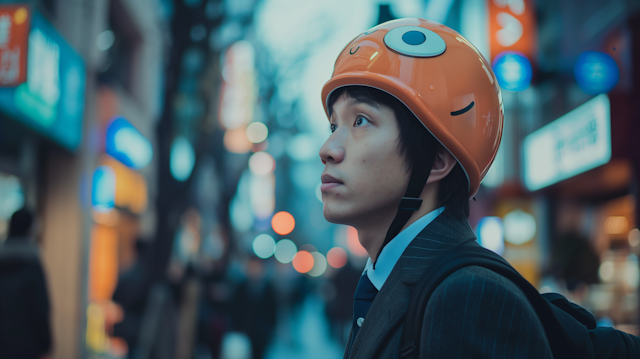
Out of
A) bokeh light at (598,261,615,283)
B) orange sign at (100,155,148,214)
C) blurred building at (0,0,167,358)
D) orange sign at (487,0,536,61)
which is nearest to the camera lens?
blurred building at (0,0,167,358)

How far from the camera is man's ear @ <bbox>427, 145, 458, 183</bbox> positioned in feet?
5.61

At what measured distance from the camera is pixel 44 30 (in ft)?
25.9

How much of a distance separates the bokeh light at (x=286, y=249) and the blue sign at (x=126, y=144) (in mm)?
44182

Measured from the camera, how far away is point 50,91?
323 inches

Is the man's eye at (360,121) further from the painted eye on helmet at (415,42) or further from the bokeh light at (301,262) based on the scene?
the bokeh light at (301,262)

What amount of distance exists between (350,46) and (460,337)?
1.08 m

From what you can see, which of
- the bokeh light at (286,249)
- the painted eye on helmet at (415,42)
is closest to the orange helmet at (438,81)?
the painted eye on helmet at (415,42)

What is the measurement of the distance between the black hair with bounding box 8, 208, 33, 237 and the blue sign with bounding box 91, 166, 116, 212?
23.3 feet

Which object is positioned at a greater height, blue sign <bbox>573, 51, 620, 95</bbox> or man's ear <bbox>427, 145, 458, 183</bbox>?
blue sign <bbox>573, 51, 620, 95</bbox>

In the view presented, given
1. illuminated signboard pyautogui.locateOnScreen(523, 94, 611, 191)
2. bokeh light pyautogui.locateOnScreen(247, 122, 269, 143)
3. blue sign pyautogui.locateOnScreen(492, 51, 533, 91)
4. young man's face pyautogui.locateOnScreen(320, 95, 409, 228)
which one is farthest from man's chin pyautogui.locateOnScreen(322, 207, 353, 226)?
bokeh light pyautogui.locateOnScreen(247, 122, 269, 143)

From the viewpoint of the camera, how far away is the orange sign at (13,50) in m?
5.37

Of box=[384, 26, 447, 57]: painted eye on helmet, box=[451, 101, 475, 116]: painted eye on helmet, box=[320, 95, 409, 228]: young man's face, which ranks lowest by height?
box=[320, 95, 409, 228]: young man's face

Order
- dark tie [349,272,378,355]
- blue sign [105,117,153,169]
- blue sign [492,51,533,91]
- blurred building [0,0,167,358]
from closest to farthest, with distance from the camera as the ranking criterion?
1. dark tie [349,272,378,355]
2. blurred building [0,0,167,358]
3. blue sign [492,51,533,91]
4. blue sign [105,117,153,169]

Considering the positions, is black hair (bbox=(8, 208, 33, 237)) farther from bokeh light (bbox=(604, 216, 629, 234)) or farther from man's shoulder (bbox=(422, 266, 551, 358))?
bokeh light (bbox=(604, 216, 629, 234))
